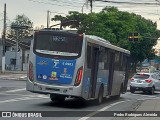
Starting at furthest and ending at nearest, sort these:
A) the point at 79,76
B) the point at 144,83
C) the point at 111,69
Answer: the point at 144,83 → the point at 111,69 → the point at 79,76

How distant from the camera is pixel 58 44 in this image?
64.7ft

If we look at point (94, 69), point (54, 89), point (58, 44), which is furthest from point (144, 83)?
point (54, 89)

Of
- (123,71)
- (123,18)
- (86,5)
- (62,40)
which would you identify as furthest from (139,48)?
(62,40)

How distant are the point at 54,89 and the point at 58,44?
6.15 ft

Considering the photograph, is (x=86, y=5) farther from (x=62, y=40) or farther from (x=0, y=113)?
(x=0, y=113)

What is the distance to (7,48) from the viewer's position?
94250mm

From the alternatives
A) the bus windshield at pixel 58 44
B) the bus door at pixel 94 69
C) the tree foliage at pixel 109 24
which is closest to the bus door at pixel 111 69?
the bus door at pixel 94 69

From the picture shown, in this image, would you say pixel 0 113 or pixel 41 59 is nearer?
pixel 0 113

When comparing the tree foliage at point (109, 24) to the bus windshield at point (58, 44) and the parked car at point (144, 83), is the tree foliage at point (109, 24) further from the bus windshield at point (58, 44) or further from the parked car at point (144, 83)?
the bus windshield at point (58, 44)

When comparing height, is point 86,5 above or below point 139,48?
above

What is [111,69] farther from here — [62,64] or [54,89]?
[54,89]

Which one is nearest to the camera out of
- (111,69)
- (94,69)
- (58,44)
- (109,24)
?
(58,44)

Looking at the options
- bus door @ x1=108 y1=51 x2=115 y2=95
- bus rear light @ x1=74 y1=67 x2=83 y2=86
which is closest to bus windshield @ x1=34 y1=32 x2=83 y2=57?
bus rear light @ x1=74 y1=67 x2=83 y2=86

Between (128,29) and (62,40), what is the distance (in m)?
57.6
